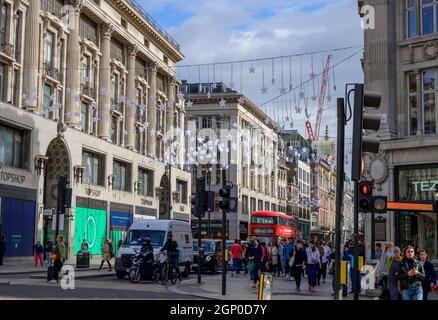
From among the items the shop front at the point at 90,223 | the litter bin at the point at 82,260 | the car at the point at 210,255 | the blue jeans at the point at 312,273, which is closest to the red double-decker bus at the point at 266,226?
the shop front at the point at 90,223

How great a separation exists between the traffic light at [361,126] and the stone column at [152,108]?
169 feet

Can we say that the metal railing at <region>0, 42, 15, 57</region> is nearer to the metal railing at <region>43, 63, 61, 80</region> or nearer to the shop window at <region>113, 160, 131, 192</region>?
the metal railing at <region>43, 63, 61, 80</region>

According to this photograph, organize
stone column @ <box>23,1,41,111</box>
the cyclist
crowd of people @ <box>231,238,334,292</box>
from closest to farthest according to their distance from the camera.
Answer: crowd of people @ <box>231,238,334,292</box>, the cyclist, stone column @ <box>23,1,41,111</box>

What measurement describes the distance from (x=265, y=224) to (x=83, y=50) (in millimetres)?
18678

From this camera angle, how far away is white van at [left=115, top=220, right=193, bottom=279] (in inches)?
1005

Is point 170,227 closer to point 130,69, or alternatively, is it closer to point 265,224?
point 265,224

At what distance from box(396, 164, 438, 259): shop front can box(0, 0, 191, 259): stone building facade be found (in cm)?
1616

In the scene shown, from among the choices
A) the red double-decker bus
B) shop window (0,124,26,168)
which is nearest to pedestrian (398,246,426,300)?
shop window (0,124,26,168)

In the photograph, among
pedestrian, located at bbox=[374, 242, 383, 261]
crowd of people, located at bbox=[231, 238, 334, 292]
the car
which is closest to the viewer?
crowd of people, located at bbox=[231, 238, 334, 292]

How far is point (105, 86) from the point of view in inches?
2090

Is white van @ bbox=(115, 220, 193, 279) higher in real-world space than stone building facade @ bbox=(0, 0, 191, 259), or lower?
lower

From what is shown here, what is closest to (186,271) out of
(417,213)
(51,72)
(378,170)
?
(378,170)

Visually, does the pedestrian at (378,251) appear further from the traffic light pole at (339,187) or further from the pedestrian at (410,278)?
the traffic light pole at (339,187)
